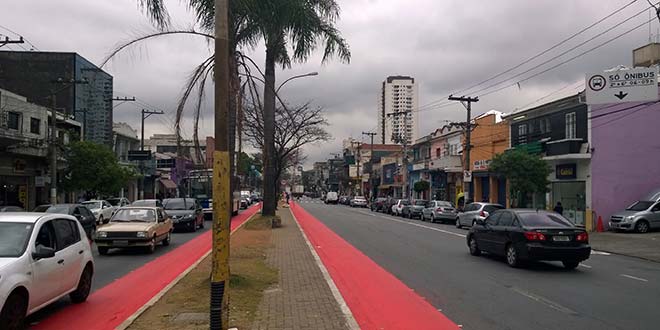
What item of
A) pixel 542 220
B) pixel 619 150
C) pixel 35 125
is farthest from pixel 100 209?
pixel 619 150

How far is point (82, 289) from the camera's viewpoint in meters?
10.2

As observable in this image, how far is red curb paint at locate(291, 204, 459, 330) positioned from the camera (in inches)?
344

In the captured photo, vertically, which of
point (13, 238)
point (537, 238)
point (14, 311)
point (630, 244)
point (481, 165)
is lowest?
point (630, 244)

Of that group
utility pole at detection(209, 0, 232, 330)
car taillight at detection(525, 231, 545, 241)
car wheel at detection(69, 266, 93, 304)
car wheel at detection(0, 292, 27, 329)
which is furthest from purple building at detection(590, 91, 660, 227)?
car wheel at detection(0, 292, 27, 329)

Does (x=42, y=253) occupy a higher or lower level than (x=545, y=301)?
higher

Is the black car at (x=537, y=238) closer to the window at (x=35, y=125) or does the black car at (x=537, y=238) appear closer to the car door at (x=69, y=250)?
the car door at (x=69, y=250)

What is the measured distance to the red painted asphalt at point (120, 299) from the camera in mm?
8633

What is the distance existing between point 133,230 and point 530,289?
11.4m

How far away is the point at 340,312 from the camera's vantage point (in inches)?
363

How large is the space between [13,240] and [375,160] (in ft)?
309

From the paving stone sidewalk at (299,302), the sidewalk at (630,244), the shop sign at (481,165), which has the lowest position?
the sidewalk at (630,244)

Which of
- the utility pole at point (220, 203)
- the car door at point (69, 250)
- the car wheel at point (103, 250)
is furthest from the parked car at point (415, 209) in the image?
the utility pole at point (220, 203)

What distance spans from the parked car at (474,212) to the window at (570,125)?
5.69m

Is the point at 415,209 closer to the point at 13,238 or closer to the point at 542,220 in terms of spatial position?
the point at 542,220
